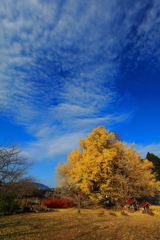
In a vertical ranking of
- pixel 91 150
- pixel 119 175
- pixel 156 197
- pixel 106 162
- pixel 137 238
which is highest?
pixel 91 150

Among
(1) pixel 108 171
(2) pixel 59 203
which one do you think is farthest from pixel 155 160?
(2) pixel 59 203

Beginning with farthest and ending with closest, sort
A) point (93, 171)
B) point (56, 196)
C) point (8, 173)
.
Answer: point (56, 196), point (93, 171), point (8, 173)

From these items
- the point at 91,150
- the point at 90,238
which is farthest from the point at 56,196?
the point at 90,238

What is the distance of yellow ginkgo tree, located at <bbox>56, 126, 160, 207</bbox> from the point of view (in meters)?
17.3

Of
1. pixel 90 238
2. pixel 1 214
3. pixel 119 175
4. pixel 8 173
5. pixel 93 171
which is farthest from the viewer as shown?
pixel 119 175

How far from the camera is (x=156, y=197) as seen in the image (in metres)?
26.4

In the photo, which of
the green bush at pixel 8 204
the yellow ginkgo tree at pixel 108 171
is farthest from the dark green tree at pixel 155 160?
the green bush at pixel 8 204

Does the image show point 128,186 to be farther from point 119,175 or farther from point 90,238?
point 90,238

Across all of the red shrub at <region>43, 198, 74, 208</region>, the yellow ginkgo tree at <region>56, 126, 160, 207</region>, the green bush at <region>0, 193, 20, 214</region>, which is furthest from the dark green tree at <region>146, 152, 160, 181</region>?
the green bush at <region>0, 193, 20, 214</region>

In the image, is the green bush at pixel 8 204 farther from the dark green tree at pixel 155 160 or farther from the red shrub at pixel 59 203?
the dark green tree at pixel 155 160

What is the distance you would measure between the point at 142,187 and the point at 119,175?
4.42m

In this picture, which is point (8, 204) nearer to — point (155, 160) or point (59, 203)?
point (59, 203)

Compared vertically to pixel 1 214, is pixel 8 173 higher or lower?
higher

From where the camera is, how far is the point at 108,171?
A: 58.2ft
